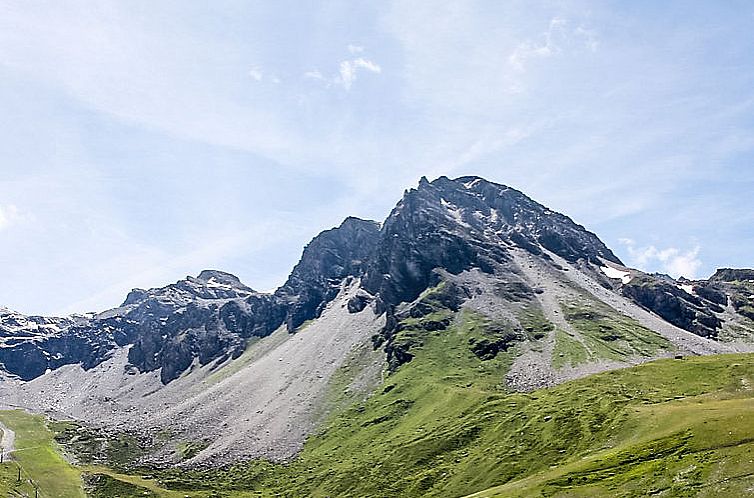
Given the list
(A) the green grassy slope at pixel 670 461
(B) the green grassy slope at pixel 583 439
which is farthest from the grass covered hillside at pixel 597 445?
(B) the green grassy slope at pixel 583 439

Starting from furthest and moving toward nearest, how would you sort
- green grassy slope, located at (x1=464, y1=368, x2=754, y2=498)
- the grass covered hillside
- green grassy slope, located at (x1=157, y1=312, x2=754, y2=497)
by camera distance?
green grassy slope, located at (x1=157, y1=312, x2=754, y2=497), the grass covered hillside, green grassy slope, located at (x1=464, y1=368, x2=754, y2=498)

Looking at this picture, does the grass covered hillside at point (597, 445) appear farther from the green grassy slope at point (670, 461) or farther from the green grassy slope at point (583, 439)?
the green grassy slope at point (583, 439)

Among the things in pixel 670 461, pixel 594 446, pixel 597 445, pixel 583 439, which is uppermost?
pixel 670 461

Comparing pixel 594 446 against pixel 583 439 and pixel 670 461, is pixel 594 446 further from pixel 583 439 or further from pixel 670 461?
pixel 670 461

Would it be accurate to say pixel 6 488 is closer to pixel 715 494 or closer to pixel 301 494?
pixel 301 494

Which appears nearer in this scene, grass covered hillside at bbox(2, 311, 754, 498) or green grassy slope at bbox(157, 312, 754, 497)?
grass covered hillside at bbox(2, 311, 754, 498)

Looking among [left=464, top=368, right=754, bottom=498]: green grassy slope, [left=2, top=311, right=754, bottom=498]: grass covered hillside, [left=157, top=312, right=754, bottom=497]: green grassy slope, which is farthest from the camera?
[left=157, top=312, right=754, bottom=497]: green grassy slope

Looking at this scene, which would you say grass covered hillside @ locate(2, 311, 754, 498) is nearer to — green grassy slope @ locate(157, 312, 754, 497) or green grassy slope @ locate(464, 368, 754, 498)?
green grassy slope @ locate(464, 368, 754, 498)

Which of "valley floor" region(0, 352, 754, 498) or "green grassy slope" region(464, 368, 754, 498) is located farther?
"valley floor" region(0, 352, 754, 498)

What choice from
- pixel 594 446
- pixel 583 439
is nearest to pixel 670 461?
pixel 594 446

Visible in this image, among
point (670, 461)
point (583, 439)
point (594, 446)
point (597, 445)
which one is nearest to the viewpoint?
point (670, 461)

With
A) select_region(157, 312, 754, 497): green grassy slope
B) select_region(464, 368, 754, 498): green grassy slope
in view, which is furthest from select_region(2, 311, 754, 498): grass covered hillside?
select_region(157, 312, 754, 497): green grassy slope

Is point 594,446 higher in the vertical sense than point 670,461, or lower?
lower

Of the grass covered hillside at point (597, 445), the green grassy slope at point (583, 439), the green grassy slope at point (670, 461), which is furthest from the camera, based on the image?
the green grassy slope at point (583, 439)
